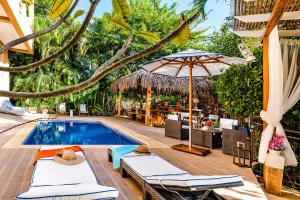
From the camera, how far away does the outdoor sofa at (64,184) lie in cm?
268

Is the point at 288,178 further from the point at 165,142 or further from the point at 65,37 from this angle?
the point at 65,37

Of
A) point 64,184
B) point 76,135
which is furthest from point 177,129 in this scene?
point 64,184

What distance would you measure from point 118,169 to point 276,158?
115 inches

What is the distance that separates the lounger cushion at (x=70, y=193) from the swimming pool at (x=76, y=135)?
5.81 metres

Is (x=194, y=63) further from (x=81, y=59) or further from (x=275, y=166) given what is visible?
(x=81, y=59)

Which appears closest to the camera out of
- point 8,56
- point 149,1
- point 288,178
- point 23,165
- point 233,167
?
point 288,178

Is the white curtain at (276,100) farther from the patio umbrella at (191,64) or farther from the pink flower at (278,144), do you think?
the patio umbrella at (191,64)

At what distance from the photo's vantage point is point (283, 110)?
15.4 ft

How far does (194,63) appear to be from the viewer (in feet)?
24.2

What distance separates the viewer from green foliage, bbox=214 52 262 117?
5.55m

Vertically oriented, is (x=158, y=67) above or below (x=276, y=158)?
above

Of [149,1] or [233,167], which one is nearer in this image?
[233,167]

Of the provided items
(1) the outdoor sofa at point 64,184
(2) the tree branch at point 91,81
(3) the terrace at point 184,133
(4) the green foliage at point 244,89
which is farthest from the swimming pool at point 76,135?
(2) the tree branch at point 91,81

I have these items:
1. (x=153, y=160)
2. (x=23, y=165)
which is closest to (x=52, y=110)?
(x=23, y=165)
